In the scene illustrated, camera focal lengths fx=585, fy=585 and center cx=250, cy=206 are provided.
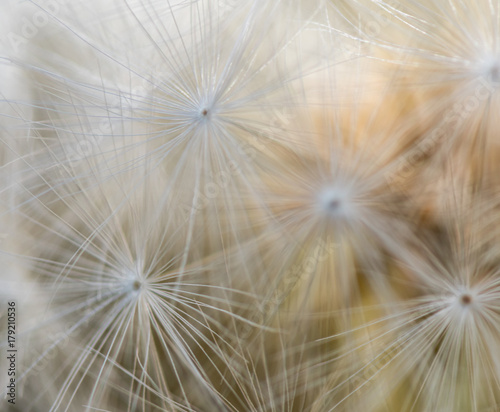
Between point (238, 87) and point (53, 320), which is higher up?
point (238, 87)

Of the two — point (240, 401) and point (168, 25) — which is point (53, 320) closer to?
point (240, 401)

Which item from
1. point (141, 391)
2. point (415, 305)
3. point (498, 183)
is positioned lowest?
point (141, 391)

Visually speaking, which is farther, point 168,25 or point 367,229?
point 168,25

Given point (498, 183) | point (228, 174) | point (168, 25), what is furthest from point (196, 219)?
point (498, 183)

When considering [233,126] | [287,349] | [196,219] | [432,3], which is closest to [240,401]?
[287,349]

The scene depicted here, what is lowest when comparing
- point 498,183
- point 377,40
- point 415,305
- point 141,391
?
point 141,391

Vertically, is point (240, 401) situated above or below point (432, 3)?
below

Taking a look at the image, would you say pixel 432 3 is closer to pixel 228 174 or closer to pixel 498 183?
pixel 498 183

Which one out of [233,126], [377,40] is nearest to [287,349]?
[233,126]

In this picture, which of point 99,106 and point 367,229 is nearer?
point 367,229
